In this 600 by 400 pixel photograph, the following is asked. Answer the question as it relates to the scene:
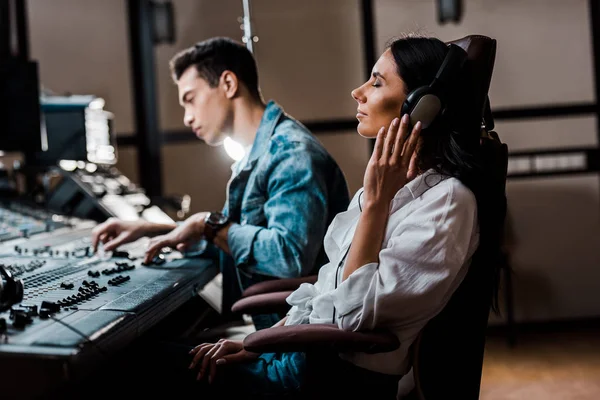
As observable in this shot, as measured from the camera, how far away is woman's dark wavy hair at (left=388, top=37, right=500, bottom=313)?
4.09ft

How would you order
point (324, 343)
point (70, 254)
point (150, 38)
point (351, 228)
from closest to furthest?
point (324, 343)
point (351, 228)
point (70, 254)
point (150, 38)

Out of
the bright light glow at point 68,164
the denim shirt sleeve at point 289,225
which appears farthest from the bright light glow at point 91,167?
the denim shirt sleeve at point 289,225

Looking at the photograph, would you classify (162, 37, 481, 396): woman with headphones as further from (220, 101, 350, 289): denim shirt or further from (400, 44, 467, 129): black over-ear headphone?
(220, 101, 350, 289): denim shirt

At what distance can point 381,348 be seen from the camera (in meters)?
1.19

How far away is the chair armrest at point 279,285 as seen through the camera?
1.83 metres

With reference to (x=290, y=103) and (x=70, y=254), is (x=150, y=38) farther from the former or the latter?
(x=70, y=254)

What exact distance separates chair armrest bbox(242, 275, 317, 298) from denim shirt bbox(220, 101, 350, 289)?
0.06ft

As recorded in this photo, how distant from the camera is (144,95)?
14.3ft

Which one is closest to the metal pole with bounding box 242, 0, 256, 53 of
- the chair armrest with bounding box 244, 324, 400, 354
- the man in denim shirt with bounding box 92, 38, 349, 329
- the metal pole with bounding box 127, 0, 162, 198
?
the man in denim shirt with bounding box 92, 38, 349, 329

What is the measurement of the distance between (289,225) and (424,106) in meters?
0.65

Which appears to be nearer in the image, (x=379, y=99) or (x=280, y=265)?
(x=379, y=99)

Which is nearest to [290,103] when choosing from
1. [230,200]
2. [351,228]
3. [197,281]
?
[230,200]

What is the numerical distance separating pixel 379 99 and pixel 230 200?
2.82 ft

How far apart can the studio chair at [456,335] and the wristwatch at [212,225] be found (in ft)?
2.38
